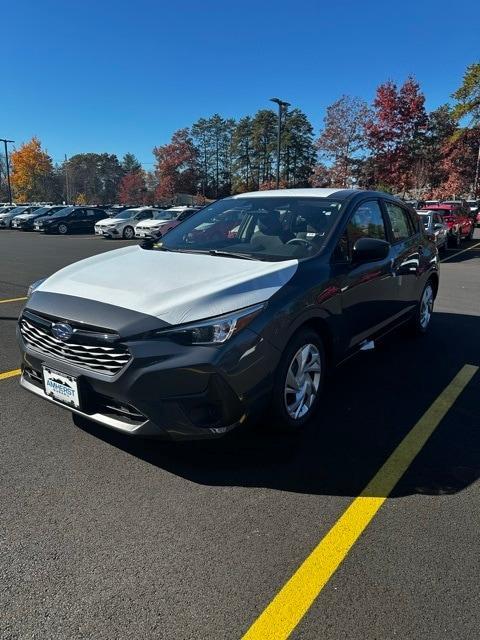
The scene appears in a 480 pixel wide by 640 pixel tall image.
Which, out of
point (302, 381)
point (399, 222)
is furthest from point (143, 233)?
point (302, 381)

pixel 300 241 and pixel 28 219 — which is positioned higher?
pixel 28 219

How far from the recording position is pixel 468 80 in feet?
55.7

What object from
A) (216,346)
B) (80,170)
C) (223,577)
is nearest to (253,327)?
(216,346)

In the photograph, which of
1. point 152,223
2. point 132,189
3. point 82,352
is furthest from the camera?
point 132,189

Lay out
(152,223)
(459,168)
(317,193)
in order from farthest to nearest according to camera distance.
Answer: (459,168) → (152,223) → (317,193)

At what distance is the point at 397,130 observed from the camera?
97.3 ft

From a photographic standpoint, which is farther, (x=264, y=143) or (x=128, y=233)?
(x=264, y=143)

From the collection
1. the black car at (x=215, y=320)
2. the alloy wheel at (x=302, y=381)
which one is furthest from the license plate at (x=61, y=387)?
the alloy wheel at (x=302, y=381)

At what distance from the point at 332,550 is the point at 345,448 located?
1046 mm

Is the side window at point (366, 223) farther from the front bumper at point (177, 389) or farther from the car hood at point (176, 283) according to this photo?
the front bumper at point (177, 389)

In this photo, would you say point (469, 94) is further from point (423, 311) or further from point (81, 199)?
point (81, 199)

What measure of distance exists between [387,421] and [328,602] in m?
1.94

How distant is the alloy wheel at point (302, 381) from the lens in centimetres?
334

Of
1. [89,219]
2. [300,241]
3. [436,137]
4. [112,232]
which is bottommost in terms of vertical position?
[112,232]
